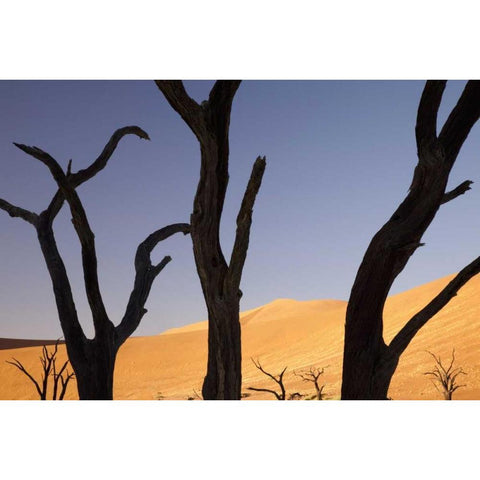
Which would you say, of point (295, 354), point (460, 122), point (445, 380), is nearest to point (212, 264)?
point (460, 122)

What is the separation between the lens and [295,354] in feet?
90.6

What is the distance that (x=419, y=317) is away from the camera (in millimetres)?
3900

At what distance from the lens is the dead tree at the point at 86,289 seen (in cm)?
441

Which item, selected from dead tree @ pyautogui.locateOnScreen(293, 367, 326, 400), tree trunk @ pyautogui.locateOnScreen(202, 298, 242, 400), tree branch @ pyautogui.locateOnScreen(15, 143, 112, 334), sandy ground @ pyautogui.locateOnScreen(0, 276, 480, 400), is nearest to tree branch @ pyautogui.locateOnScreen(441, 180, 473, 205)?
tree trunk @ pyautogui.locateOnScreen(202, 298, 242, 400)

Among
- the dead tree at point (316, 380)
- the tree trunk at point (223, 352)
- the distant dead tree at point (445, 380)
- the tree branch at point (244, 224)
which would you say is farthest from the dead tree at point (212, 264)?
the dead tree at point (316, 380)

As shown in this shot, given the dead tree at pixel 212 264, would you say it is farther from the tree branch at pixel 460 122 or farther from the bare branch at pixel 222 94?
the tree branch at pixel 460 122

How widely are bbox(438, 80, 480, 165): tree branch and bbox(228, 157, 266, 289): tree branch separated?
1.26 meters

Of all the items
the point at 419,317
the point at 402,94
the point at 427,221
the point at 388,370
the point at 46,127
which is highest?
the point at 402,94

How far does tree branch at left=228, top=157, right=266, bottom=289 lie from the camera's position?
3533 millimetres

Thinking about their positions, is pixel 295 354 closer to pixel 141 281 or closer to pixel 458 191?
pixel 141 281

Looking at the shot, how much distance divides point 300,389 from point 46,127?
1090cm
